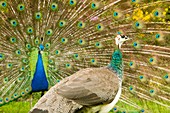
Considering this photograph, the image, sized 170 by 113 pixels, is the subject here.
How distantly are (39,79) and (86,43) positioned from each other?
2.36 ft

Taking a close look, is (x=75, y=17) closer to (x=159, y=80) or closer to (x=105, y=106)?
(x=159, y=80)

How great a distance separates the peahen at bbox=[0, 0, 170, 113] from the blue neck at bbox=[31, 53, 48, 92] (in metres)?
0.04

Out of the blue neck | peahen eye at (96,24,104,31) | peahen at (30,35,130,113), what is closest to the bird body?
peahen at (30,35,130,113)

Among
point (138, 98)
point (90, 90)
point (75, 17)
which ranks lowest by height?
point (138, 98)

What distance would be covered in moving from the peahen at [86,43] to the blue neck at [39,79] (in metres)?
0.04

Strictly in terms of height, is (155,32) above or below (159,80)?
above

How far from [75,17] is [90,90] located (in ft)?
5.73

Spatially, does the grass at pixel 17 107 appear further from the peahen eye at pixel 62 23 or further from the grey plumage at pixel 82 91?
the grey plumage at pixel 82 91

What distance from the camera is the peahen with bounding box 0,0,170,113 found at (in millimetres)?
5602

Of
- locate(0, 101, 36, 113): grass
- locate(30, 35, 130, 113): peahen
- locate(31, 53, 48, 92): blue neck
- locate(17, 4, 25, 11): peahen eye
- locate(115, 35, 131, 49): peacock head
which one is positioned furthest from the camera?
locate(0, 101, 36, 113): grass

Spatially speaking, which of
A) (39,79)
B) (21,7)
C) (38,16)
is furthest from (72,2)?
(39,79)

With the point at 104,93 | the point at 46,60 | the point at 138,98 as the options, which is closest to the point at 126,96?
the point at 138,98

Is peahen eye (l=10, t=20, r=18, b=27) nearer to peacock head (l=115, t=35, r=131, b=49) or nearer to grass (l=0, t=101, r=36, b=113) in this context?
grass (l=0, t=101, r=36, b=113)

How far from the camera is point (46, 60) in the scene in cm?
554
